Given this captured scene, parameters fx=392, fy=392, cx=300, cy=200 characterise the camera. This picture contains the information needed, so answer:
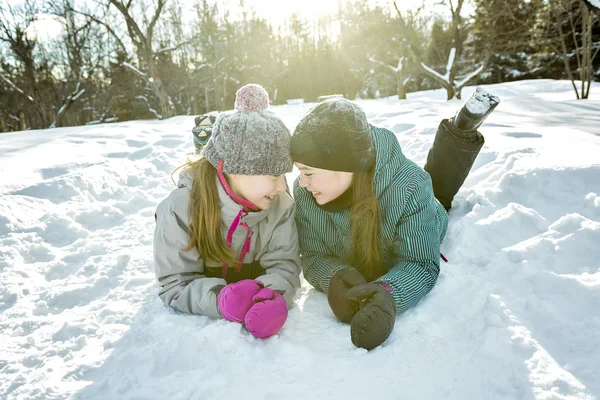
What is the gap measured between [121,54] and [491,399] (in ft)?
85.3

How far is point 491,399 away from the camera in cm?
126

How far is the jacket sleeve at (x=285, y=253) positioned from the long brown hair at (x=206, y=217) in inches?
8.2

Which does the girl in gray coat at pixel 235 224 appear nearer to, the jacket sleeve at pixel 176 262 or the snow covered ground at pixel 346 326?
the jacket sleeve at pixel 176 262

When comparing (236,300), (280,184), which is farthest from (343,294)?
(280,184)

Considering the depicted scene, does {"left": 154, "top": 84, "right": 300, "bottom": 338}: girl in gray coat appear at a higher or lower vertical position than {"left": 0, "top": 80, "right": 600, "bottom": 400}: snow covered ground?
higher

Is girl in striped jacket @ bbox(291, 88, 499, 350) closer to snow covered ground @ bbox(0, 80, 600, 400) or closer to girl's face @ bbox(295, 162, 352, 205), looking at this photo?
girl's face @ bbox(295, 162, 352, 205)

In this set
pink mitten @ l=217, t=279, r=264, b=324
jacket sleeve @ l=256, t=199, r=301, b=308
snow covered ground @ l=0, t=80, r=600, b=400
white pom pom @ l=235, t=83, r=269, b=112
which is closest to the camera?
snow covered ground @ l=0, t=80, r=600, b=400

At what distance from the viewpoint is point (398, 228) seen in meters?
1.93

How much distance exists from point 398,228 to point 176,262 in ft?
3.55

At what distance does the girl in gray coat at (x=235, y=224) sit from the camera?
67.5 inches

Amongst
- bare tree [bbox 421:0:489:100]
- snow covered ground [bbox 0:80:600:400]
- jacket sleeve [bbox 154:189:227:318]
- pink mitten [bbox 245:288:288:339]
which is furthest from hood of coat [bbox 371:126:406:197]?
bare tree [bbox 421:0:489:100]

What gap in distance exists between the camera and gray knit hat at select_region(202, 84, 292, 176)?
1719mm

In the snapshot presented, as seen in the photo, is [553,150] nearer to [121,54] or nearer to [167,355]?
[167,355]

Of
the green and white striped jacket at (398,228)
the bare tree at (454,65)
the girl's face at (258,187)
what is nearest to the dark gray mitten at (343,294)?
the green and white striped jacket at (398,228)
